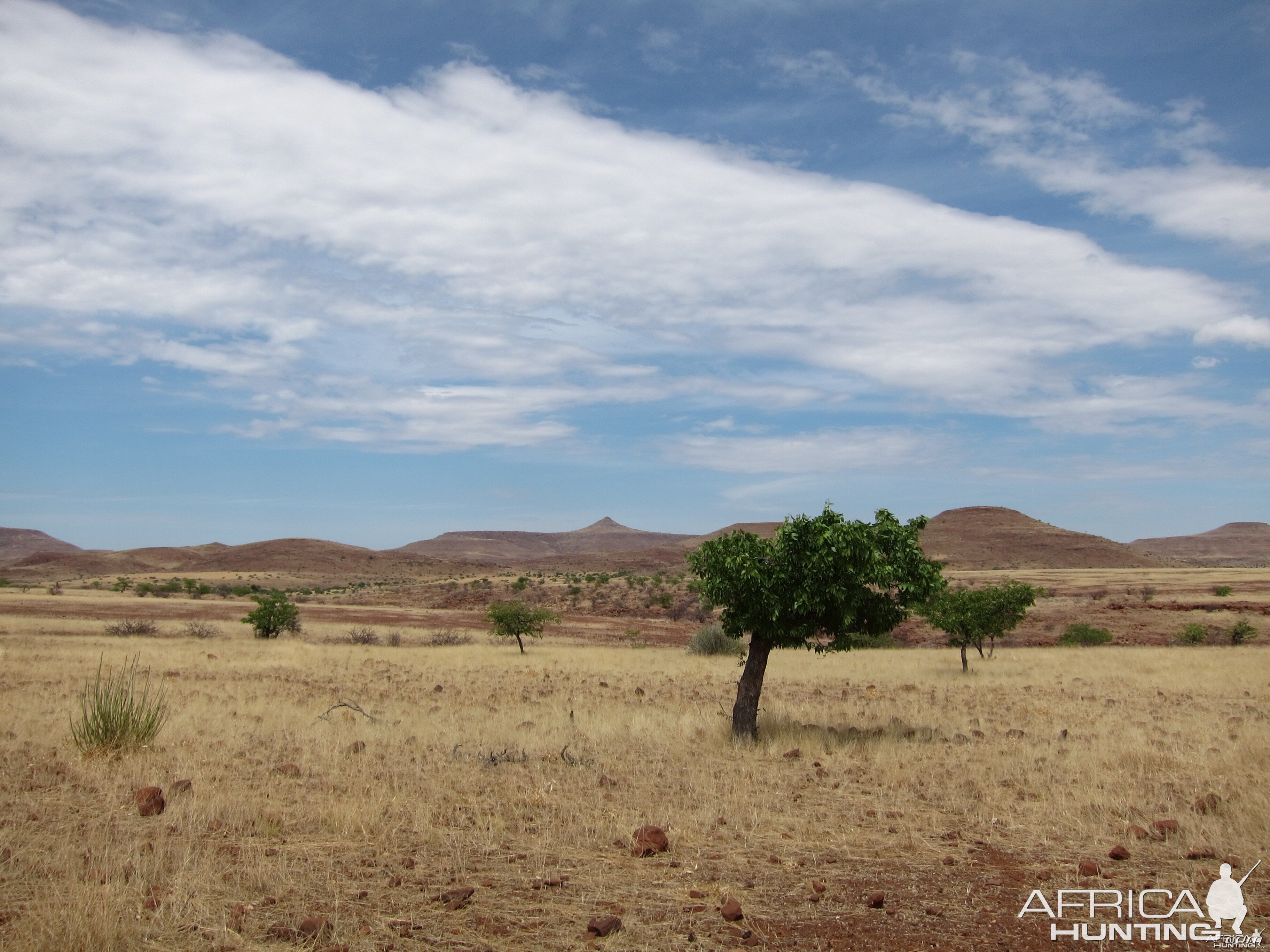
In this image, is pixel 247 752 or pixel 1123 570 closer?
pixel 247 752

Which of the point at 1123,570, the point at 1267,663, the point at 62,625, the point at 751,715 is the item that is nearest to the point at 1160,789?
the point at 751,715

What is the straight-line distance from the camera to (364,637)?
3594 centimetres

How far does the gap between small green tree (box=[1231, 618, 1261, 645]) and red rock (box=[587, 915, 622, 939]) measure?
41133mm

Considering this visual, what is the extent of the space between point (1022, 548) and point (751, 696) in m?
141

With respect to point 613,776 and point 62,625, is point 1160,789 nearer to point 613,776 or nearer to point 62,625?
point 613,776

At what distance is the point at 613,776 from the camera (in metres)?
11.6

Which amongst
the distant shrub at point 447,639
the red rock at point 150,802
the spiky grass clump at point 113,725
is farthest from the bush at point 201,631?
the red rock at point 150,802

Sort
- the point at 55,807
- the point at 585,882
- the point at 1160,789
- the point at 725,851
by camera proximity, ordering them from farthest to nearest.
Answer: the point at 1160,789, the point at 55,807, the point at 725,851, the point at 585,882

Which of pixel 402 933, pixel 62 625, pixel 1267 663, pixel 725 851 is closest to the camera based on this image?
pixel 402 933

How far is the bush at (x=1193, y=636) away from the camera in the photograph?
38.7 meters

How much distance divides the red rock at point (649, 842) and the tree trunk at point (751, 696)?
6.14 m

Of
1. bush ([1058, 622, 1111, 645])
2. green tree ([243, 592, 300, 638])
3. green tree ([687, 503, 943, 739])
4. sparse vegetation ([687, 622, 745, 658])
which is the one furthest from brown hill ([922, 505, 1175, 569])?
green tree ([687, 503, 943, 739])

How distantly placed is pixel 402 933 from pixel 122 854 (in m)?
3.30

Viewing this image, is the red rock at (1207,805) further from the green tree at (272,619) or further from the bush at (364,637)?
the green tree at (272,619)
